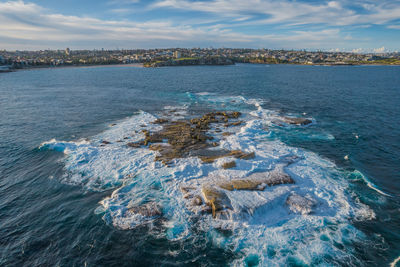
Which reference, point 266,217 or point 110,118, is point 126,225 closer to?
point 266,217

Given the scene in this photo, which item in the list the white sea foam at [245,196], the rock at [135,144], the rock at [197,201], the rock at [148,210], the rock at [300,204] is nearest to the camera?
the white sea foam at [245,196]

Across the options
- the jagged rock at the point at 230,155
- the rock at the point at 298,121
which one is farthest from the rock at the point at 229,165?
the rock at the point at 298,121

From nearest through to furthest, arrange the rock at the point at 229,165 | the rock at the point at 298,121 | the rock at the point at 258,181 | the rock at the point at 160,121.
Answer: the rock at the point at 258,181 → the rock at the point at 229,165 → the rock at the point at 298,121 → the rock at the point at 160,121

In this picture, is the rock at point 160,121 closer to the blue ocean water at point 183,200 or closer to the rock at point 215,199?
the blue ocean water at point 183,200

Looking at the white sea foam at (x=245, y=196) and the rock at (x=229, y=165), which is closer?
the white sea foam at (x=245, y=196)

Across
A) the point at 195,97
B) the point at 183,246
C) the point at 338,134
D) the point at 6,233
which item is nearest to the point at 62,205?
the point at 6,233

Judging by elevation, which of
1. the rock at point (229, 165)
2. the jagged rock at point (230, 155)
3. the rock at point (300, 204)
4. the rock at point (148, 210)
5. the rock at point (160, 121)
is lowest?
the rock at point (148, 210)
